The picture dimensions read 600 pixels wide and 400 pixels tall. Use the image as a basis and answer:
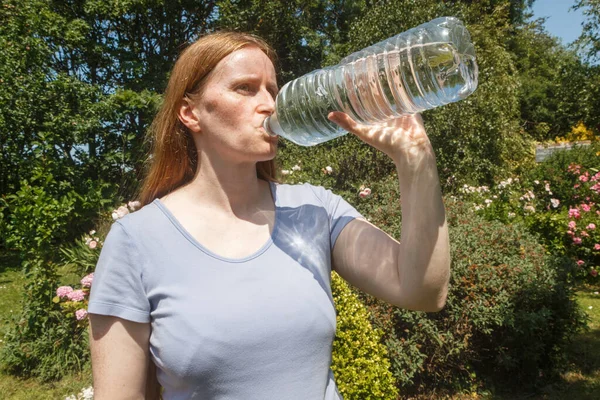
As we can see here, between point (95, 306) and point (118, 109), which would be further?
point (118, 109)

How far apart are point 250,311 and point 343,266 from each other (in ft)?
1.29

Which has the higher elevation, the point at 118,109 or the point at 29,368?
the point at 118,109

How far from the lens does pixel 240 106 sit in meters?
1.32

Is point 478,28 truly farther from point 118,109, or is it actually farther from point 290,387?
point 290,387

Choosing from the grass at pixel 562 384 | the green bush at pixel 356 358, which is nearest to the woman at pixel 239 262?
the green bush at pixel 356 358

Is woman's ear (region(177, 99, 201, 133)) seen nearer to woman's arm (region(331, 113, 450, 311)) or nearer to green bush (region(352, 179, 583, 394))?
woman's arm (region(331, 113, 450, 311))

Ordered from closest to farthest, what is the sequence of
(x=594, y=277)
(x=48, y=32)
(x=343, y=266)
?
(x=343, y=266) < (x=594, y=277) < (x=48, y=32)

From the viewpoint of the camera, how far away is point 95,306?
3.67 ft

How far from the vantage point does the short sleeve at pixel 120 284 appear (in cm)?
112

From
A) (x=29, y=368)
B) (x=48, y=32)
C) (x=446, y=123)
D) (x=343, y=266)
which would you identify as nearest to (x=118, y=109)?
(x=48, y=32)

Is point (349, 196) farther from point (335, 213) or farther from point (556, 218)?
point (335, 213)

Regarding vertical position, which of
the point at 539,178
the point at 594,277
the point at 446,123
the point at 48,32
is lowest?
the point at 594,277

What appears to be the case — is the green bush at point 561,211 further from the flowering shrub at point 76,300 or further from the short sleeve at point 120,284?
the short sleeve at point 120,284

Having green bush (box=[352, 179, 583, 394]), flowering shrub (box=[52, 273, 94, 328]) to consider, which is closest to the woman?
green bush (box=[352, 179, 583, 394])
